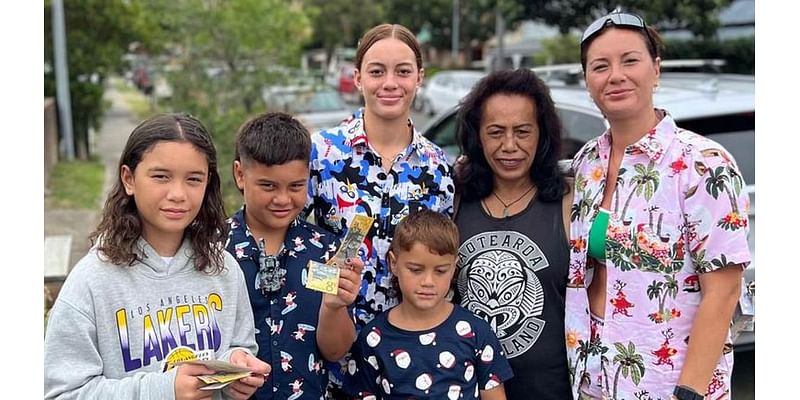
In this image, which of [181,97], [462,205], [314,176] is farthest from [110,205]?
[181,97]

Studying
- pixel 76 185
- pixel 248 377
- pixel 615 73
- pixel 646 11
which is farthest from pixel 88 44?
pixel 615 73

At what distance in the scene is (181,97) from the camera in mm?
12641

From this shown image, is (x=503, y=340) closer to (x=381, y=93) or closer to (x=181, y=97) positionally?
(x=381, y=93)

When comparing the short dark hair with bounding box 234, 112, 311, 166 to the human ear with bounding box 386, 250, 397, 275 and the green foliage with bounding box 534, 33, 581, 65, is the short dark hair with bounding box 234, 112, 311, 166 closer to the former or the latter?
the human ear with bounding box 386, 250, 397, 275

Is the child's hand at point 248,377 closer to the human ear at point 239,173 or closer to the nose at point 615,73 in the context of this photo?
the human ear at point 239,173

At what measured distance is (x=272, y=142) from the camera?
257 cm

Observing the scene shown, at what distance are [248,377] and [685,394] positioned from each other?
1.33 metres

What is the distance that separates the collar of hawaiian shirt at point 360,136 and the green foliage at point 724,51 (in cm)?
1752

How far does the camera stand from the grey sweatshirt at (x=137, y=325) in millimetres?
2074

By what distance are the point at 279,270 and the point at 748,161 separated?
3.34 meters

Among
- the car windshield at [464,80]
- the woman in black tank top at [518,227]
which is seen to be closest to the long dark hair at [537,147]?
the woman in black tank top at [518,227]

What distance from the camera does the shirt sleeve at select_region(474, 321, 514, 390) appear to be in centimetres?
258

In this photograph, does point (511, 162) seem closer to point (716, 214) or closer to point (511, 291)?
point (511, 291)

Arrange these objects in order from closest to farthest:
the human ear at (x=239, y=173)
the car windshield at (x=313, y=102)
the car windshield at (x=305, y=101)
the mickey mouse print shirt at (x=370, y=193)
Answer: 1. the human ear at (x=239, y=173)
2. the mickey mouse print shirt at (x=370, y=193)
3. the car windshield at (x=305, y=101)
4. the car windshield at (x=313, y=102)
